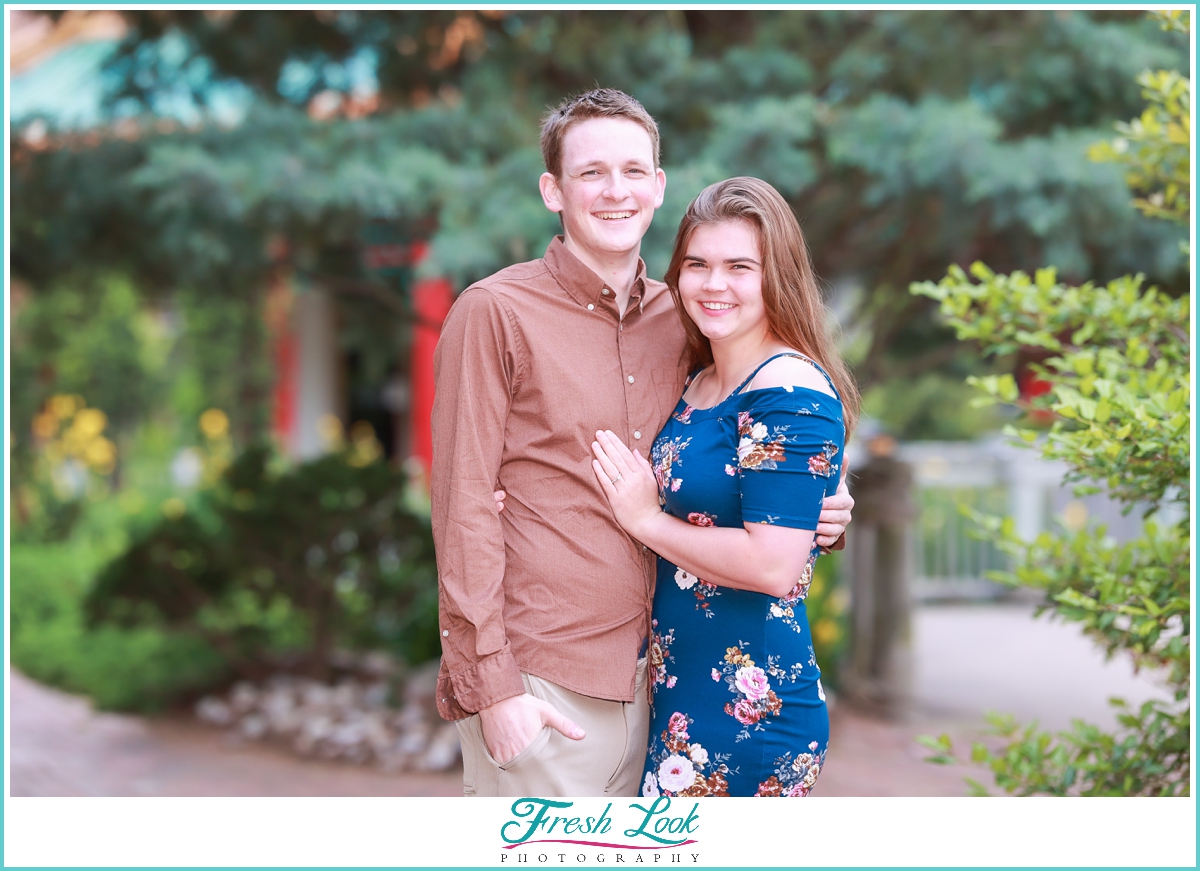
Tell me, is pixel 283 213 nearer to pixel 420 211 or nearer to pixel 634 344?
pixel 420 211

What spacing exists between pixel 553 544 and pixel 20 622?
638cm

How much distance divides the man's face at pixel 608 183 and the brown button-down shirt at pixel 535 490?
0.08 m

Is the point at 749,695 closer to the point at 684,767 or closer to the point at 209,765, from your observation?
the point at 684,767

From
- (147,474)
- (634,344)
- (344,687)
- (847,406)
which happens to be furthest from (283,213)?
(147,474)

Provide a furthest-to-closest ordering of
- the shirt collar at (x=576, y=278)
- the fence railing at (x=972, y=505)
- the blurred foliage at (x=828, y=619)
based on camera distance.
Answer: the fence railing at (x=972, y=505) < the blurred foliage at (x=828, y=619) < the shirt collar at (x=576, y=278)

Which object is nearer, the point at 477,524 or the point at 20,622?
the point at 477,524

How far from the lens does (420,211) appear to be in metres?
3.77

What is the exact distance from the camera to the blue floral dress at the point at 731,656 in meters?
1.96

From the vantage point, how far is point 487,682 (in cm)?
191

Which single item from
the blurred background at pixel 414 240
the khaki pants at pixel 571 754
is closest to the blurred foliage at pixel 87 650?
the blurred background at pixel 414 240

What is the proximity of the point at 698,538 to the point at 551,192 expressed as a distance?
0.77 m

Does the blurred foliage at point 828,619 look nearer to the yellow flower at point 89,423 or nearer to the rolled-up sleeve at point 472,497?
the rolled-up sleeve at point 472,497

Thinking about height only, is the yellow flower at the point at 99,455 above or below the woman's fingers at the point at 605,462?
below

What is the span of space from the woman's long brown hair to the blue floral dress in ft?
0.48
